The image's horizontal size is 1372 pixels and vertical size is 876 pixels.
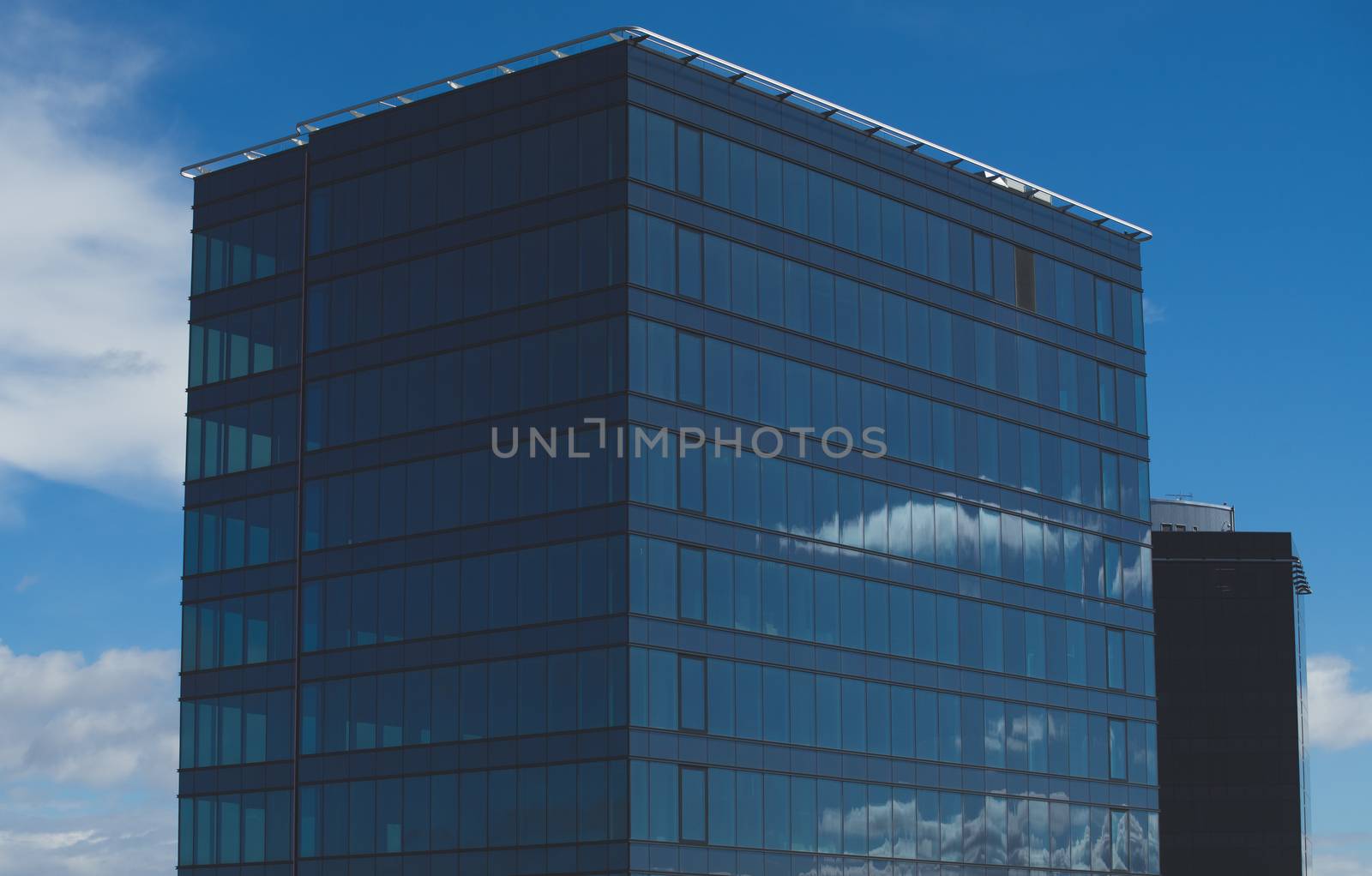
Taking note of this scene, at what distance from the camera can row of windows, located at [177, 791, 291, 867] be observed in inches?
2847

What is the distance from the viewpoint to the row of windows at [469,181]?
2662 inches

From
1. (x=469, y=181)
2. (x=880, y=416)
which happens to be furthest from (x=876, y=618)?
(x=469, y=181)

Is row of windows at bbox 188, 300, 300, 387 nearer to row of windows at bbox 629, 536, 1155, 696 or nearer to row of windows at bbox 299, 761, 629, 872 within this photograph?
row of windows at bbox 299, 761, 629, 872

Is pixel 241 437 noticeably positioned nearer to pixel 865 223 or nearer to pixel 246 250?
pixel 246 250

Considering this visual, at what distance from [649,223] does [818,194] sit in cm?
927

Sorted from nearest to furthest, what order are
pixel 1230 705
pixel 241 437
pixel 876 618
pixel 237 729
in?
pixel 876 618 < pixel 237 729 < pixel 241 437 < pixel 1230 705

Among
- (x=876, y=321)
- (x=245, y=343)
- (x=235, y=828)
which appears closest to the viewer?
(x=235, y=828)

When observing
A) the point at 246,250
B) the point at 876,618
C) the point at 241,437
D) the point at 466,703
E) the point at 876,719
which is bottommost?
the point at 876,719

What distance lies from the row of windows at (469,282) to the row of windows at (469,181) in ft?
4.96

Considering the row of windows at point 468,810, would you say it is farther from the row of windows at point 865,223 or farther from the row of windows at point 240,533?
the row of windows at point 865,223

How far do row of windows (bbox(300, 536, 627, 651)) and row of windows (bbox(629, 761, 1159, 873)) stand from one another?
20.2 feet

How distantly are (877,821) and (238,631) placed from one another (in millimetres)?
24975

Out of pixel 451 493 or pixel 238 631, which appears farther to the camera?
pixel 238 631

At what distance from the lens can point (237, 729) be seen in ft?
245
